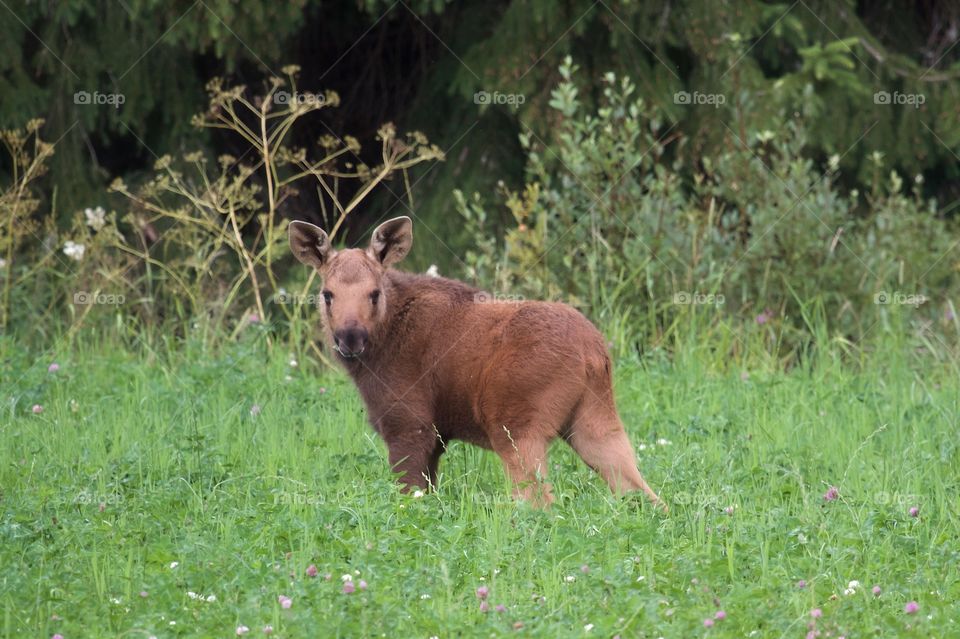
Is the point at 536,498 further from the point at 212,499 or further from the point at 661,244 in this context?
the point at 661,244

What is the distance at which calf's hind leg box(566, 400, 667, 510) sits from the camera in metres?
6.48

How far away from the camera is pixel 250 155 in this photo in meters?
12.7

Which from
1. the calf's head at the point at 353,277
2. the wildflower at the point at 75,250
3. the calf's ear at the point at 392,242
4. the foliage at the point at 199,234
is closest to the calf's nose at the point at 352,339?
the calf's head at the point at 353,277

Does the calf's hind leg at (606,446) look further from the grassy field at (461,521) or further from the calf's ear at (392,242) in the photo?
the calf's ear at (392,242)

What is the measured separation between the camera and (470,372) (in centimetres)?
663

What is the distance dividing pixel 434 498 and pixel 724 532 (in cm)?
141

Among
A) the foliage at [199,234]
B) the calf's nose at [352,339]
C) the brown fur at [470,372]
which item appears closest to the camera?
the brown fur at [470,372]

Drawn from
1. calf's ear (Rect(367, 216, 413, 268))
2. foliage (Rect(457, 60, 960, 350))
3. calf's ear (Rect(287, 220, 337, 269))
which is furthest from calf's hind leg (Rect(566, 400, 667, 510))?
foliage (Rect(457, 60, 960, 350))

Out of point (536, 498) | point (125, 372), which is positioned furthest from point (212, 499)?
point (125, 372)

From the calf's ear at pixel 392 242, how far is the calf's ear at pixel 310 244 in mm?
238

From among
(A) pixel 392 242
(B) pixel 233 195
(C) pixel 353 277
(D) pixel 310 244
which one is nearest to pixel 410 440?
(C) pixel 353 277

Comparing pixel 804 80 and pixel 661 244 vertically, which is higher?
pixel 804 80

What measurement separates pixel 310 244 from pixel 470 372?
1279mm

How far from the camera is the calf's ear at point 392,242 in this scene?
7.16 metres
